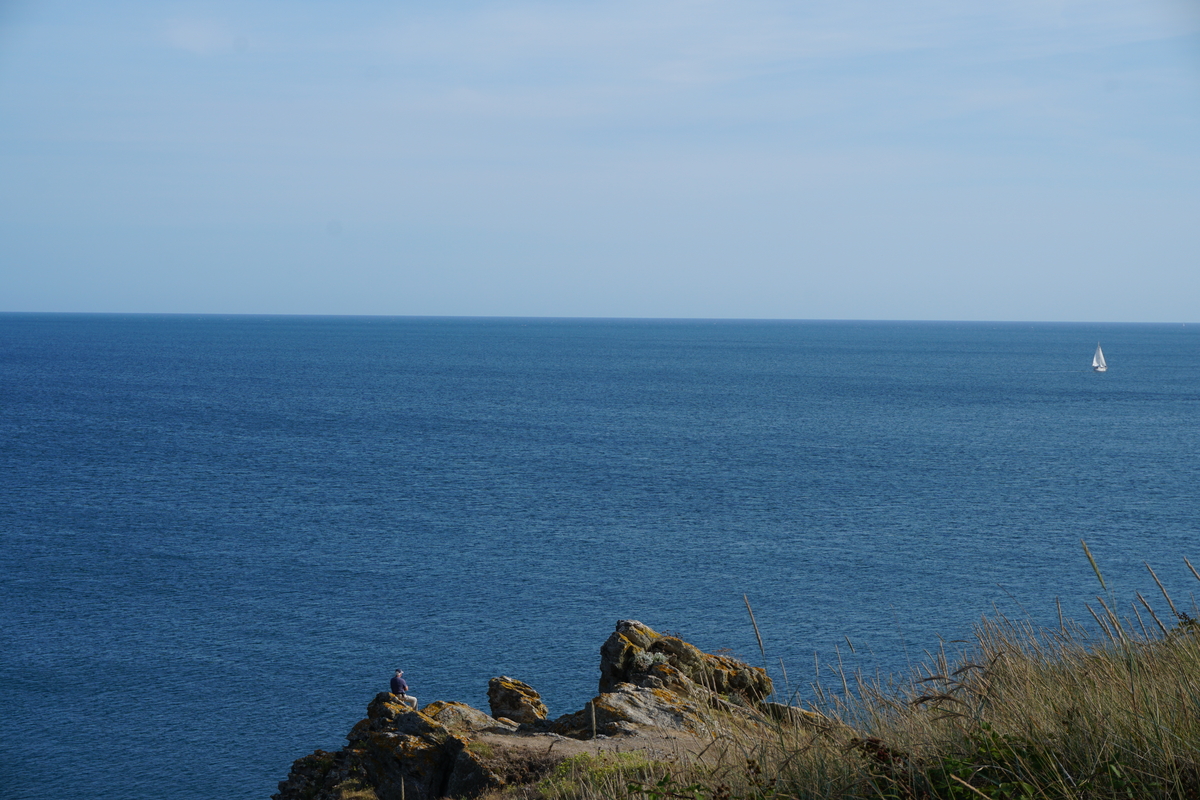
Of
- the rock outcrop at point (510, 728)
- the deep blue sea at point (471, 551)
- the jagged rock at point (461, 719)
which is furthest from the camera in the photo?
the deep blue sea at point (471, 551)

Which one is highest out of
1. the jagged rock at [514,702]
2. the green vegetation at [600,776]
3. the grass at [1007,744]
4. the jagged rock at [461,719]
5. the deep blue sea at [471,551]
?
the grass at [1007,744]

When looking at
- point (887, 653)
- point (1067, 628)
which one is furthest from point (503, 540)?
point (1067, 628)

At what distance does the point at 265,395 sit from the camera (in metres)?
146

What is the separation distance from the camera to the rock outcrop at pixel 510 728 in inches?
504

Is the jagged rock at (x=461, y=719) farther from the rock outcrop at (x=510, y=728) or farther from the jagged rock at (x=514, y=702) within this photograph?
the jagged rock at (x=514, y=702)

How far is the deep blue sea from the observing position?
Result: 1652 inches

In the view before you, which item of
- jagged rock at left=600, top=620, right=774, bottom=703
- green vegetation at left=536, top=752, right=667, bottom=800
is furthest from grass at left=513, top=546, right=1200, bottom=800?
jagged rock at left=600, top=620, right=774, bottom=703

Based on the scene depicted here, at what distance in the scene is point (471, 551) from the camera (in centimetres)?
6300

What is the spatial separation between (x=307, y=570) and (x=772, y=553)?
28971 mm

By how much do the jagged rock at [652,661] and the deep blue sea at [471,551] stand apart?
663cm

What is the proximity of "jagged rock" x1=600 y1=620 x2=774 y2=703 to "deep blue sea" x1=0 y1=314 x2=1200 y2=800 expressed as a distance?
663 cm

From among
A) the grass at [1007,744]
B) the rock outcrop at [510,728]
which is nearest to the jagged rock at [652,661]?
the rock outcrop at [510,728]

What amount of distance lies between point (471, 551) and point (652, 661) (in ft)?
156

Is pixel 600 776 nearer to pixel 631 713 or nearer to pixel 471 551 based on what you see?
pixel 631 713
